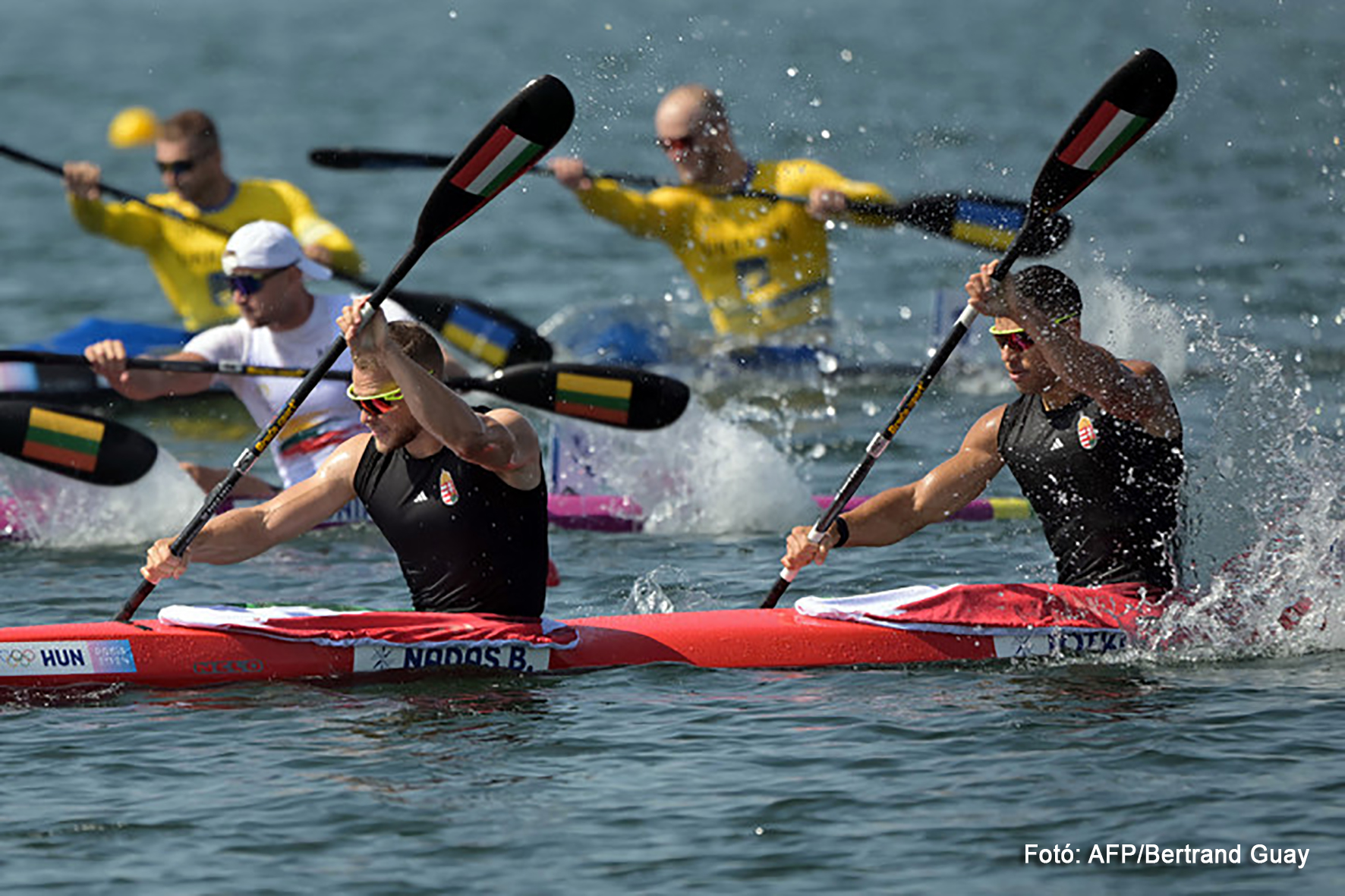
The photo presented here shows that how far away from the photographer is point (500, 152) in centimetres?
774

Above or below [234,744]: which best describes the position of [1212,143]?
above

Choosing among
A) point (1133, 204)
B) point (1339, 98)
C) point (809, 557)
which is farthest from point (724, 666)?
point (1339, 98)

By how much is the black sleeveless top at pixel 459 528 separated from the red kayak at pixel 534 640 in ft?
0.35

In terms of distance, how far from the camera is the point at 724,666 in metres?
7.67

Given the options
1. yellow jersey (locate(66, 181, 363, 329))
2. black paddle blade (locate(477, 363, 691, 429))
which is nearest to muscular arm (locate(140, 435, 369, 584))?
black paddle blade (locate(477, 363, 691, 429))

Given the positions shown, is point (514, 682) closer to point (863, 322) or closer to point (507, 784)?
point (507, 784)

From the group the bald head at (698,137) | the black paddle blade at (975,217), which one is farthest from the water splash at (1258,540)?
the bald head at (698,137)

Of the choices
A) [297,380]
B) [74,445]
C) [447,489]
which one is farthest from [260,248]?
[447,489]

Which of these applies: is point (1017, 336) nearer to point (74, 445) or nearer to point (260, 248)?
point (260, 248)

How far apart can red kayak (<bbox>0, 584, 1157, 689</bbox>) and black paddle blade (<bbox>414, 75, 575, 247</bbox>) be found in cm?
142

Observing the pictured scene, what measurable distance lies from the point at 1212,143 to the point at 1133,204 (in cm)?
657

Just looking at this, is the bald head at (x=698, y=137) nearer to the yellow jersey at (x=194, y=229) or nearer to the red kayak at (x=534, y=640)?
the yellow jersey at (x=194, y=229)

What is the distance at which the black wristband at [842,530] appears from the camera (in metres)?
7.92

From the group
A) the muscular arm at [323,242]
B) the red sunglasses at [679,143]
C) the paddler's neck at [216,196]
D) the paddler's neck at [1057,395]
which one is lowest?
the paddler's neck at [1057,395]
